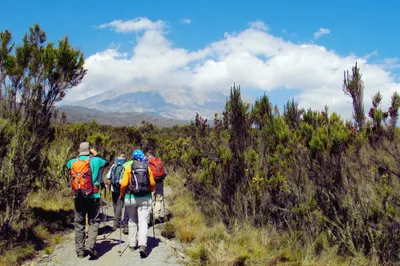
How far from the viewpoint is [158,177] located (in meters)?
7.43

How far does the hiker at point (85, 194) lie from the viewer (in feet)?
16.8

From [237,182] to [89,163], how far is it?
3077mm

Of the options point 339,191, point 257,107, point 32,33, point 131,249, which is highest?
point 32,33

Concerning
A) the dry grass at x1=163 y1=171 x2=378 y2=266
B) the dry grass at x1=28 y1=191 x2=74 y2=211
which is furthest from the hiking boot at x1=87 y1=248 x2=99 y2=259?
the dry grass at x1=28 y1=191 x2=74 y2=211

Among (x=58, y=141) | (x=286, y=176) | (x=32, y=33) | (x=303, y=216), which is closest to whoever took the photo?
(x=303, y=216)

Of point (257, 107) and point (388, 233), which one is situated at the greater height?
point (257, 107)

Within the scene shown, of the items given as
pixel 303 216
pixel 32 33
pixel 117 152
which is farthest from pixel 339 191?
pixel 117 152

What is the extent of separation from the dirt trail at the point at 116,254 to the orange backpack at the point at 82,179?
1.14 meters

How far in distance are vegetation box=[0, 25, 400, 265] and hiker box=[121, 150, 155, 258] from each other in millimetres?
921

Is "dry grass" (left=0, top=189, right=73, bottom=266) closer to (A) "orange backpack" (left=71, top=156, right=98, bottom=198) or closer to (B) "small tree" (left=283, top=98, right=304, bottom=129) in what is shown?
(A) "orange backpack" (left=71, top=156, right=98, bottom=198)

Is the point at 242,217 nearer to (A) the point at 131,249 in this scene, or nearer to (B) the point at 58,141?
(A) the point at 131,249

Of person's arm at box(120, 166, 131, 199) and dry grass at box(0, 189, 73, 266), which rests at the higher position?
person's arm at box(120, 166, 131, 199)

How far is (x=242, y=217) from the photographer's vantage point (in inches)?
255

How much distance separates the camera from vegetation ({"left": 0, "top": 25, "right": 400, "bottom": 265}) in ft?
16.7
